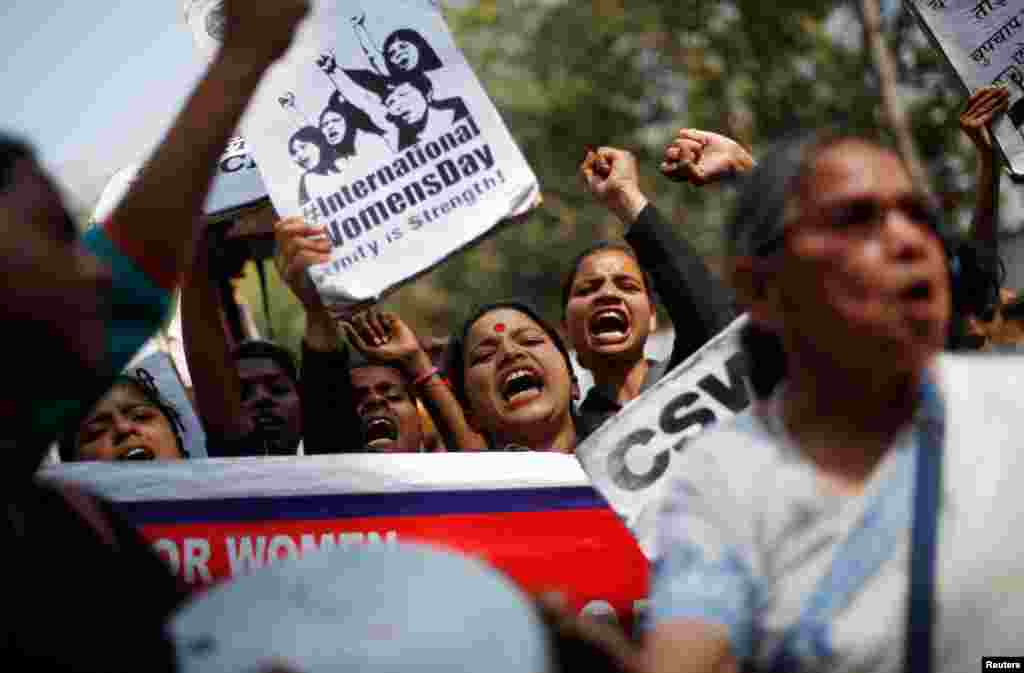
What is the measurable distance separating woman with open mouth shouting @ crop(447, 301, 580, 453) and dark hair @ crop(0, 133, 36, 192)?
2434mm

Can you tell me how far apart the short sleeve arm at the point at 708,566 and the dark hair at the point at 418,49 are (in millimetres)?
2406

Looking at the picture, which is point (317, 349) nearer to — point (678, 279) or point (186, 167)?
point (678, 279)

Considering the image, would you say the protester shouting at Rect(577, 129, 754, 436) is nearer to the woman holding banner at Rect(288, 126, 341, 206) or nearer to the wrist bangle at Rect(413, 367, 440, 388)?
the wrist bangle at Rect(413, 367, 440, 388)

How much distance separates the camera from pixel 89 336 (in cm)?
188

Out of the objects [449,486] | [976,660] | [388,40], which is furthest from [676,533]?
[388,40]

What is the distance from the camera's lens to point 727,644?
1820 mm

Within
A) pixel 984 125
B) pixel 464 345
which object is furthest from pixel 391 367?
pixel 984 125

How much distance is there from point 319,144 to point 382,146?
18cm

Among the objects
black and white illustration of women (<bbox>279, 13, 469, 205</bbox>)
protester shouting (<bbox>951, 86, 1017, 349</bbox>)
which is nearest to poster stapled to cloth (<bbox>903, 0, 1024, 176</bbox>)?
protester shouting (<bbox>951, 86, 1017, 349</bbox>)

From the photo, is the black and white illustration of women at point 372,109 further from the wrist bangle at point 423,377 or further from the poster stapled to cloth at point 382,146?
the wrist bangle at point 423,377

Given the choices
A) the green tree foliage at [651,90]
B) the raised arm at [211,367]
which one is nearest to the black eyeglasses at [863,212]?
the raised arm at [211,367]

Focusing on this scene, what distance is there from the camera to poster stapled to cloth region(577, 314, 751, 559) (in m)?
2.93

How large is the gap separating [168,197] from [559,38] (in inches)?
931

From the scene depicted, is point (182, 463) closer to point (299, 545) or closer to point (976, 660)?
point (299, 545)
